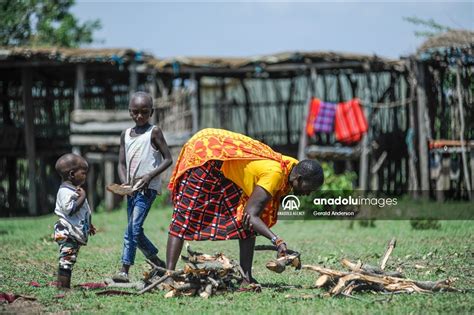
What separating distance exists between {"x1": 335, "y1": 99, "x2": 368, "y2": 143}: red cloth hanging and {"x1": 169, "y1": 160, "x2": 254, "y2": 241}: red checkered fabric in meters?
10.0

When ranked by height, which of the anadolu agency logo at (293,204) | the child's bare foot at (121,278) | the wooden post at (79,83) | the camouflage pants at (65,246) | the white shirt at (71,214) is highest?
the wooden post at (79,83)

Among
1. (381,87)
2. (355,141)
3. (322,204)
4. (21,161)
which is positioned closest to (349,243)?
(322,204)

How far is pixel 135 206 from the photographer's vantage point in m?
6.50

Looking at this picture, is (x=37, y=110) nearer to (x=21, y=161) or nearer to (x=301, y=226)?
(x=21, y=161)

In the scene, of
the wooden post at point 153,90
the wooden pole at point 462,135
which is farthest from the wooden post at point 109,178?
the wooden pole at point 462,135

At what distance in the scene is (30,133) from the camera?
56.6ft

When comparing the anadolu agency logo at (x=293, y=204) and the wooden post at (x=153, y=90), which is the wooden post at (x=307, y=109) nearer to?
the wooden post at (x=153, y=90)

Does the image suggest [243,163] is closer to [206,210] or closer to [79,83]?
[206,210]

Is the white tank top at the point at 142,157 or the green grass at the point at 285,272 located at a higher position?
the white tank top at the point at 142,157

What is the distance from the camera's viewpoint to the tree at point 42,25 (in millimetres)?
18109

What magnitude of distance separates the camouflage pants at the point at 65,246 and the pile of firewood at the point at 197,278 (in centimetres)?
65

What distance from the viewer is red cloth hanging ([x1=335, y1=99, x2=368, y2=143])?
1577 centimetres

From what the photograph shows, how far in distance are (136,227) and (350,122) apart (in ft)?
33.3

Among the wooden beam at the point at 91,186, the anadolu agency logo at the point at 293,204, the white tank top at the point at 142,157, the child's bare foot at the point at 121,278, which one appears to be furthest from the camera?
the wooden beam at the point at 91,186
